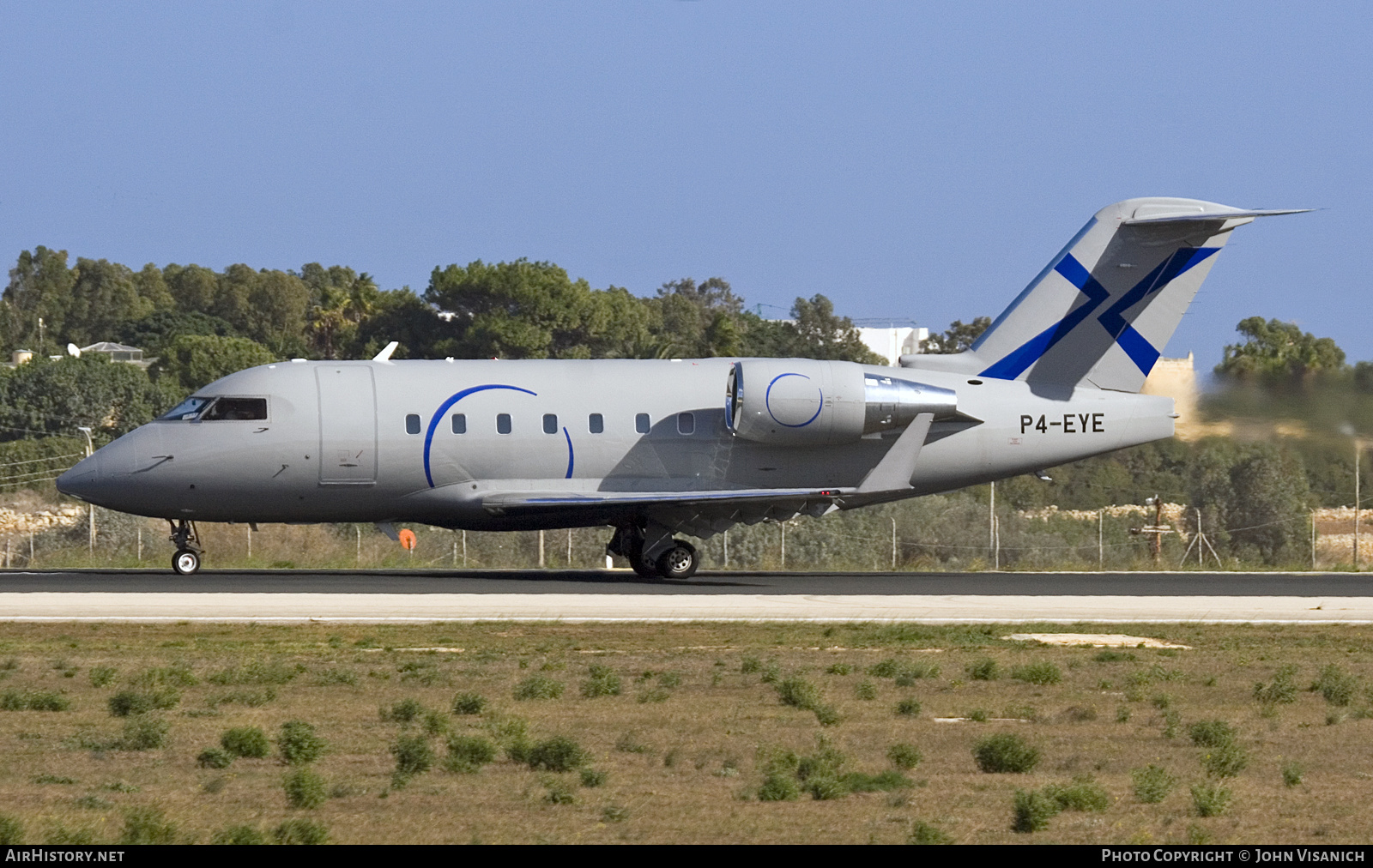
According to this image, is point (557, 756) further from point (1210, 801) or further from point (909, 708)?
point (1210, 801)

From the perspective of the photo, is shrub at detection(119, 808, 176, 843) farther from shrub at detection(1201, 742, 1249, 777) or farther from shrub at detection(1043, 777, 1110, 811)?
shrub at detection(1201, 742, 1249, 777)

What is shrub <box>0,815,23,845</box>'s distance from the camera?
33.8 ft

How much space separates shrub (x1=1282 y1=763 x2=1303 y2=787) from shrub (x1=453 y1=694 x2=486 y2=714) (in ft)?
23.4

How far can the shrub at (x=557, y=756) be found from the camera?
1325 cm

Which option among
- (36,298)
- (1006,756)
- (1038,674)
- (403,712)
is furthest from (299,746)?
(36,298)

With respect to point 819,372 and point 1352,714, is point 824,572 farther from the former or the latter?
point 1352,714

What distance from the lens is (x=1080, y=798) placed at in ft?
38.7

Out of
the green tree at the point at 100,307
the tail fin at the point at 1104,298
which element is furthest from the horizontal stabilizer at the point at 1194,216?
the green tree at the point at 100,307

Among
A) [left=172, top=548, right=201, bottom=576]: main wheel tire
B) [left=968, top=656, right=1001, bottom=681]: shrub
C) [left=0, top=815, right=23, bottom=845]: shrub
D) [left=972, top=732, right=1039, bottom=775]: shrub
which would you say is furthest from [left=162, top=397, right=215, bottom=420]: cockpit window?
[left=0, top=815, right=23, bottom=845]: shrub

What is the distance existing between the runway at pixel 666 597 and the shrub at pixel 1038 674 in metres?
5.59

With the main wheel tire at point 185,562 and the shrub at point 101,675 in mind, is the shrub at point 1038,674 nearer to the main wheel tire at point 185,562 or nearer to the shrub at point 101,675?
the shrub at point 101,675

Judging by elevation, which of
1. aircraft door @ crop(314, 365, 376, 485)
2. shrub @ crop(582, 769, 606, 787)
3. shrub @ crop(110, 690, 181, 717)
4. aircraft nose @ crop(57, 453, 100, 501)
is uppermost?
aircraft door @ crop(314, 365, 376, 485)

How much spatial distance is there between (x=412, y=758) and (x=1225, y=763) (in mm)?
A: 6230
